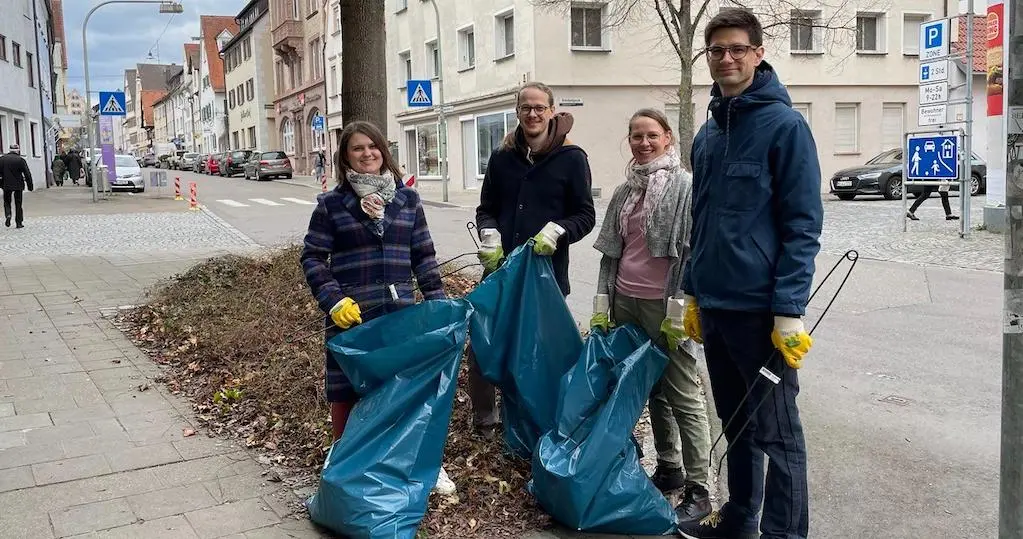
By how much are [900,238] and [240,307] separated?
33.1ft

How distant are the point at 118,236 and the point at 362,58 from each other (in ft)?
35.3

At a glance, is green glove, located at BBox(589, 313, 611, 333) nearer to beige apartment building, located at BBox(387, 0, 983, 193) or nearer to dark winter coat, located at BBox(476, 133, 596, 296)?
dark winter coat, located at BBox(476, 133, 596, 296)

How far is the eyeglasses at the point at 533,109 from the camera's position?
3984 millimetres

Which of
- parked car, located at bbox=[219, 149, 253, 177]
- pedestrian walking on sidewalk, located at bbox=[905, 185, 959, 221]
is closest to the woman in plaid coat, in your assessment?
pedestrian walking on sidewalk, located at bbox=[905, 185, 959, 221]

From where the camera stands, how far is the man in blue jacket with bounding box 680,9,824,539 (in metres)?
2.90

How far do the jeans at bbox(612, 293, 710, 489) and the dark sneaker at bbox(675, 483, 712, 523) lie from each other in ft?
0.10

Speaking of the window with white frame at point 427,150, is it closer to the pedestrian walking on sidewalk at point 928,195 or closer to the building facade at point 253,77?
the pedestrian walking on sidewalk at point 928,195

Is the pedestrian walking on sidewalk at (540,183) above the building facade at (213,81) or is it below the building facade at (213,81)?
below

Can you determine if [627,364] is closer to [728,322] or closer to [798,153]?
[728,322]

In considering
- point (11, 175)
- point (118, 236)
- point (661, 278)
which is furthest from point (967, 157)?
point (11, 175)

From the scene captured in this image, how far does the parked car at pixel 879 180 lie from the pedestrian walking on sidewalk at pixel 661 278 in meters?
20.1

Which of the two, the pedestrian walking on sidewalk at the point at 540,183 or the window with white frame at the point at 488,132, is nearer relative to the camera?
the pedestrian walking on sidewalk at the point at 540,183

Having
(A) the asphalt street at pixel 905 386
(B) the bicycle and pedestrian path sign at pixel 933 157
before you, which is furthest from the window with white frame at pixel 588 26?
(A) the asphalt street at pixel 905 386

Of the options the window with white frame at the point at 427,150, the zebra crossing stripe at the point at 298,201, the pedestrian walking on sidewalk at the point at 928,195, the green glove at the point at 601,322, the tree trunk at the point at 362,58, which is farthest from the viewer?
the window with white frame at the point at 427,150
